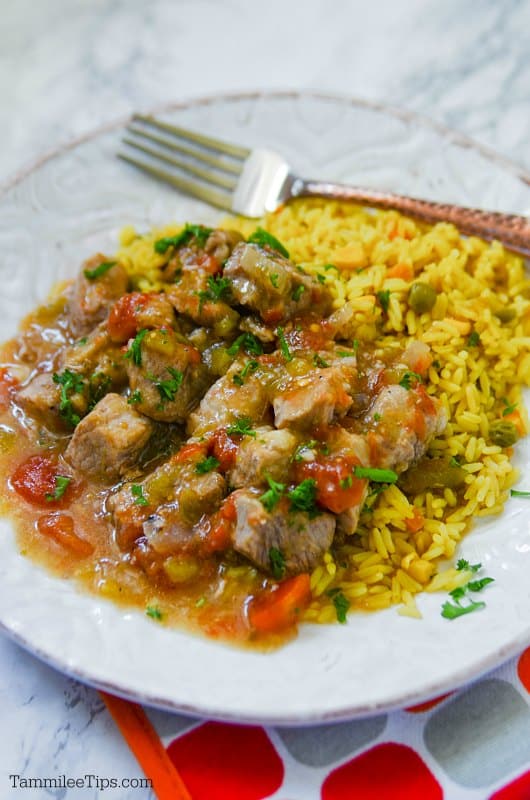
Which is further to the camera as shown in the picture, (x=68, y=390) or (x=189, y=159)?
(x=189, y=159)

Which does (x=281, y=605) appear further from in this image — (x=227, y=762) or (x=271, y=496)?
(x=227, y=762)

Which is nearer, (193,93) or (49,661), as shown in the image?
(49,661)

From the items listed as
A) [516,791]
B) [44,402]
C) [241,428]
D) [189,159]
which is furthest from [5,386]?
[516,791]

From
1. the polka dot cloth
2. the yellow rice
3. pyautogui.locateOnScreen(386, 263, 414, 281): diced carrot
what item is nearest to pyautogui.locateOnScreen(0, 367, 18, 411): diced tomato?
the yellow rice

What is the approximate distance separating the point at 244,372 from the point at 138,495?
0.95 meters

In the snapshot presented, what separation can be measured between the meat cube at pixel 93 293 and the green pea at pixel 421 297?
1980 millimetres

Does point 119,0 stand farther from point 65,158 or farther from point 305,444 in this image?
point 305,444

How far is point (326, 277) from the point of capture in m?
5.09

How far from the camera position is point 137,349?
455 cm

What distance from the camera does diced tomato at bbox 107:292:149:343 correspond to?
4770mm

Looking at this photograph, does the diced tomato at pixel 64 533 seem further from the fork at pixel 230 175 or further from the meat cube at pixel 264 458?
the fork at pixel 230 175

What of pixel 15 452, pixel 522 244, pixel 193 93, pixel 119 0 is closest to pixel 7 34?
pixel 119 0

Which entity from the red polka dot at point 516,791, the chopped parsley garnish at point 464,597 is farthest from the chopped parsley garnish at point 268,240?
the red polka dot at point 516,791

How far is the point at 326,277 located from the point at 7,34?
569 cm
